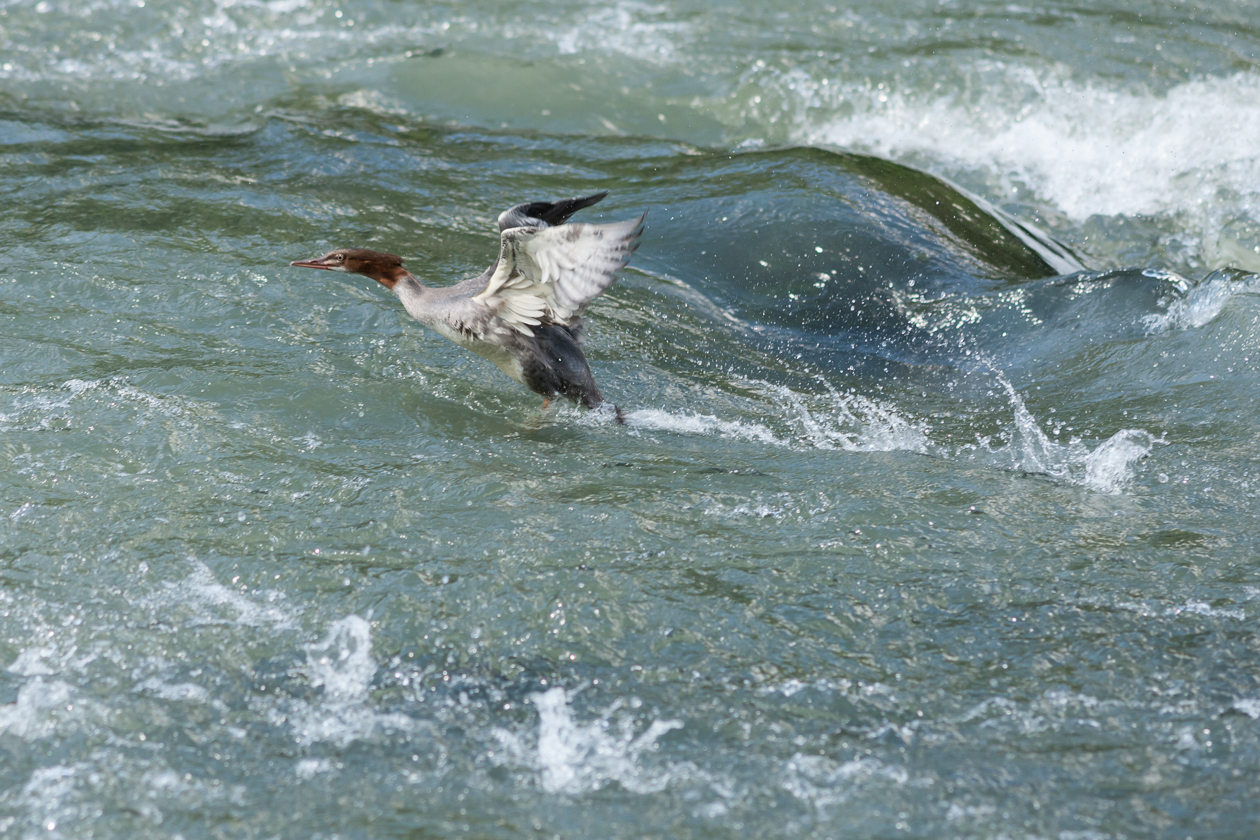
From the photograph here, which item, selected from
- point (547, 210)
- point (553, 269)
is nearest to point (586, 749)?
point (553, 269)

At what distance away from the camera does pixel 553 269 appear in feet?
16.0

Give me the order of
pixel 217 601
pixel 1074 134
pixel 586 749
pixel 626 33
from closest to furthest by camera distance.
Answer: pixel 586 749 → pixel 217 601 → pixel 1074 134 → pixel 626 33

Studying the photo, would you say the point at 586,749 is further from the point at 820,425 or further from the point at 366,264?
the point at 366,264

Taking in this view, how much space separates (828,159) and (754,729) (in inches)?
221

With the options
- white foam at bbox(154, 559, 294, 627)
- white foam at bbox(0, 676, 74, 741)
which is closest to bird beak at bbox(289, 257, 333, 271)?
white foam at bbox(154, 559, 294, 627)

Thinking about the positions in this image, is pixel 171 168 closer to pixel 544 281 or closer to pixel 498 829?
pixel 544 281

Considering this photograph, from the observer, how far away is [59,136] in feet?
27.8

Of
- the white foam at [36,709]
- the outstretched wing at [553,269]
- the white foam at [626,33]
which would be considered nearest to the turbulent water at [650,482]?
the white foam at [36,709]

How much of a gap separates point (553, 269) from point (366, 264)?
55.8 inches

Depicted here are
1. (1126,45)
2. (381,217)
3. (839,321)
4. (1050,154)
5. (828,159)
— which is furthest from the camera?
(1126,45)

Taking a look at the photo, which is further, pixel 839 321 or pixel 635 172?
pixel 635 172

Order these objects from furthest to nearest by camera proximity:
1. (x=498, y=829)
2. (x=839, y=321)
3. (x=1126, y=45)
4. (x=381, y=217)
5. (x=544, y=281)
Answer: (x=1126, y=45)
(x=381, y=217)
(x=839, y=321)
(x=544, y=281)
(x=498, y=829)

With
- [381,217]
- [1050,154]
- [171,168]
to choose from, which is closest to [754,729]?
[381,217]

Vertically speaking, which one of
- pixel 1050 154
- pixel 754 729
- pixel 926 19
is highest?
pixel 926 19
